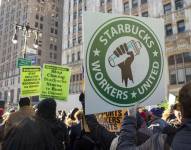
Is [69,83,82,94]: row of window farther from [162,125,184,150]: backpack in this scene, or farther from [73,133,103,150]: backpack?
[162,125,184,150]: backpack

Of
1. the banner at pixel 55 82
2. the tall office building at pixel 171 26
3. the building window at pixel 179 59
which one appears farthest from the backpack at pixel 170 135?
the building window at pixel 179 59

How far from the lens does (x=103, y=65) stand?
2.97 metres

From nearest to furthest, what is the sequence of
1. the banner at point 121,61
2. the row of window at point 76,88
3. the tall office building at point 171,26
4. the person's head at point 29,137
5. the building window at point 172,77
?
the banner at point 121,61 → the person's head at point 29,137 → the tall office building at point 171,26 → the building window at point 172,77 → the row of window at point 76,88

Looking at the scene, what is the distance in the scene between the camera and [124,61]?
304cm

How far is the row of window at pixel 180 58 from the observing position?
30156 millimetres

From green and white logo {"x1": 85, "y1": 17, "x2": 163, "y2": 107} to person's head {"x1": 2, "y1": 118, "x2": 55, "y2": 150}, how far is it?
3.13ft

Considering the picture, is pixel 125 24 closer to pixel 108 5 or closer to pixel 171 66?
pixel 171 66

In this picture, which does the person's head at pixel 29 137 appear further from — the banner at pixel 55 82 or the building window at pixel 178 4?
the building window at pixel 178 4

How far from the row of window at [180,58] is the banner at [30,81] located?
77.1 ft

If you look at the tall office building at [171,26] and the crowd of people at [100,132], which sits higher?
the tall office building at [171,26]

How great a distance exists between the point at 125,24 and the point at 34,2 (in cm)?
8137

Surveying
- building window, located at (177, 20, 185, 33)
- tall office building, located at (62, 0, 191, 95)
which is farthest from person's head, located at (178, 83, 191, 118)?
building window, located at (177, 20, 185, 33)

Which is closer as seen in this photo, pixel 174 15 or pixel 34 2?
pixel 174 15

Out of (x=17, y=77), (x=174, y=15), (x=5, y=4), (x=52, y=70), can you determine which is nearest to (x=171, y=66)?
(x=174, y=15)
